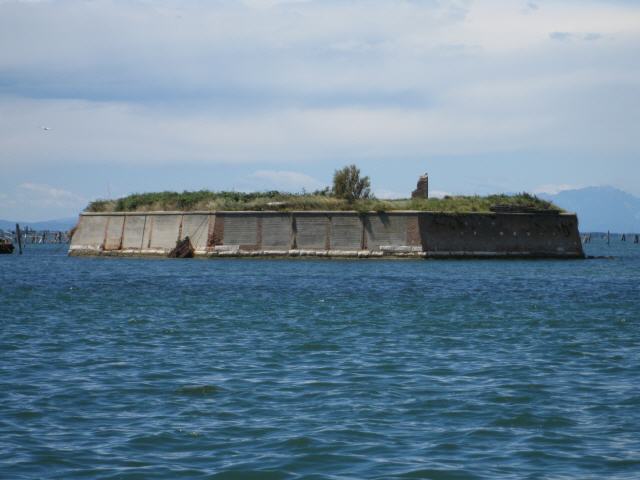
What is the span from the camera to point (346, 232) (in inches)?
2004

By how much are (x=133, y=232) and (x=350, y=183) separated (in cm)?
1266

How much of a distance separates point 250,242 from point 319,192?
263 inches

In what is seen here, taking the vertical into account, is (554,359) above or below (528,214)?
below

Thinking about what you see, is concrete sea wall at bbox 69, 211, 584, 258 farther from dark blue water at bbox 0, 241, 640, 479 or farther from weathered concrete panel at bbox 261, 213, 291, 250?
dark blue water at bbox 0, 241, 640, 479

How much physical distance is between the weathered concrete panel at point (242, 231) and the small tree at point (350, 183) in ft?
22.5

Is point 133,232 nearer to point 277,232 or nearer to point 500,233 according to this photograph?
point 277,232

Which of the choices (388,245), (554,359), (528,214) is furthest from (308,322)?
(528,214)

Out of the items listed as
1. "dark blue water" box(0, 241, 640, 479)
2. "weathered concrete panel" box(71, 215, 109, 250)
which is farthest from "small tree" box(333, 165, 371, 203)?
"dark blue water" box(0, 241, 640, 479)

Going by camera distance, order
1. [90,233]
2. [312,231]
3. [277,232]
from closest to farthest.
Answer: [312,231]
[277,232]
[90,233]

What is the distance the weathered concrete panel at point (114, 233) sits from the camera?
57969 millimetres

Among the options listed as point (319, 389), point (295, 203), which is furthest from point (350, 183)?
point (319, 389)

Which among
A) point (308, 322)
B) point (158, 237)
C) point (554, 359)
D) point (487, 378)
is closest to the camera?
point (487, 378)

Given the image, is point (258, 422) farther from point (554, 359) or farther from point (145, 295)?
point (145, 295)

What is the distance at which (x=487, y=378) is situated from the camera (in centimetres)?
1333
